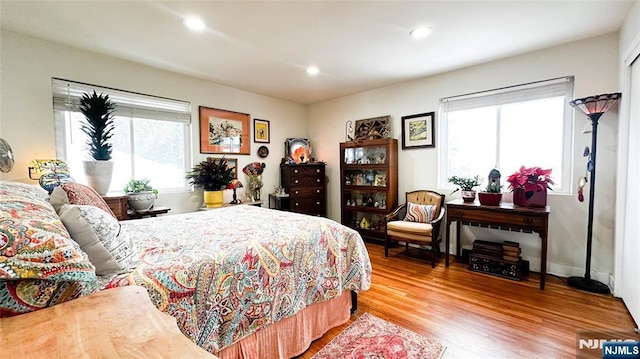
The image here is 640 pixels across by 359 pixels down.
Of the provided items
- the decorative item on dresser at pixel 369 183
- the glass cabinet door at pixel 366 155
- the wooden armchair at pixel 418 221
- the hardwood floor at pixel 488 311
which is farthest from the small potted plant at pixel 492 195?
the glass cabinet door at pixel 366 155

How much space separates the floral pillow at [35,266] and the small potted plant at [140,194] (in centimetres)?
209

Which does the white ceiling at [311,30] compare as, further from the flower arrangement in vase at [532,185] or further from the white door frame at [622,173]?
the flower arrangement in vase at [532,185]

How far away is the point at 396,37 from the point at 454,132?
171 centimetres

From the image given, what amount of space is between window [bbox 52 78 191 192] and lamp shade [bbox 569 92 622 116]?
4.36 meters

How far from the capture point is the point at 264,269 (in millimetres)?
1479

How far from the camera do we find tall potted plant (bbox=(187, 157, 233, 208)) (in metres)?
3.36

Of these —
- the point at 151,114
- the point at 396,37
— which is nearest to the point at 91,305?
the point at 396,37

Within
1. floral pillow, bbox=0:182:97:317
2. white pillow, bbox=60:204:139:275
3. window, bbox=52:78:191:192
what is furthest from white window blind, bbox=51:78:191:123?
floral pillow, bbox=0:182:97:317


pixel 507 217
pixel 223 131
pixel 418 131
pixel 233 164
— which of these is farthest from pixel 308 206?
pixel 507 217

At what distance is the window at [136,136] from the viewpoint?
8.51ft

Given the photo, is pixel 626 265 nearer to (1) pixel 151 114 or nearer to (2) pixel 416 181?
(2) pixel 416 181

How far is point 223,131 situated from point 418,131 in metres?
2.86

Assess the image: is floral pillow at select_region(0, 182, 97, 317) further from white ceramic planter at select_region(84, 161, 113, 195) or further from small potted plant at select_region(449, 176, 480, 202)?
small potted plant at select_region(449, 176, 480, 202)

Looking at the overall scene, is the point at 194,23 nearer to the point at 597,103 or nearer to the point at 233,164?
the point at 233,164
